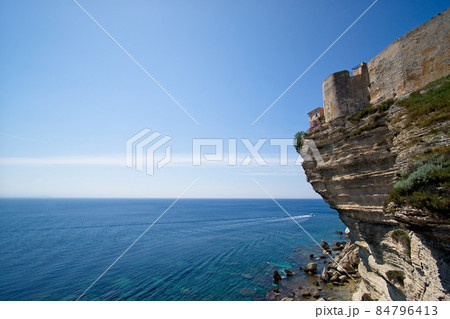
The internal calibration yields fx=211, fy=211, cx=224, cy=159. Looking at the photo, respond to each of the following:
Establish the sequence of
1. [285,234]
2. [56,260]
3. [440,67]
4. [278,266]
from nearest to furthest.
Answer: [440,67], [278,266], [56,260], [285,234]

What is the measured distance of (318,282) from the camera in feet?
74.1

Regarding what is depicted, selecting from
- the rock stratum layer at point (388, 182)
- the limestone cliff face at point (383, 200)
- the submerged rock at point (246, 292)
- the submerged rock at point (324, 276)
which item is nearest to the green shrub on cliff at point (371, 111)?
the rock stratum layer at point (388, 182)

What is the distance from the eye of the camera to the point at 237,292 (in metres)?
21.2

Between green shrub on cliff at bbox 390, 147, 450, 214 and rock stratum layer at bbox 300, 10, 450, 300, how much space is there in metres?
0.28

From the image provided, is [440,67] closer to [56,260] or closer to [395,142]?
[395,142]

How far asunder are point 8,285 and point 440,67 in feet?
133

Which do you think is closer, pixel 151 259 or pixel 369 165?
pixel 369 165

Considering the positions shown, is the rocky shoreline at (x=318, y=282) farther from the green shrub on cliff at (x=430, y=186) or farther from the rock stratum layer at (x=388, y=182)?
the green shrub on cliff at (x=430, y=186)

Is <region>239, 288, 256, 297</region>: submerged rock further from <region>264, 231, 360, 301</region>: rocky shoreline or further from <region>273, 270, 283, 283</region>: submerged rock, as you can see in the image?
<region>273, 270, 283, 283</region>: submerged rock

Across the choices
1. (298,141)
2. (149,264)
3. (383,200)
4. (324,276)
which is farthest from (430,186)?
(149,264)

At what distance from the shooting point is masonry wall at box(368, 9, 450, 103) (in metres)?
10.6

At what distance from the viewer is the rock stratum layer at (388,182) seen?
25.3 ft

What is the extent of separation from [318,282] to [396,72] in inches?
825

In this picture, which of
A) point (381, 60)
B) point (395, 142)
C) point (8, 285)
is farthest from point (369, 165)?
point (8, 285)
